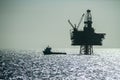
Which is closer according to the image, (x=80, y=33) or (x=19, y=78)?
(x=19, y=78)

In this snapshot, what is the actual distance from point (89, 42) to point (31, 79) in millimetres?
86172

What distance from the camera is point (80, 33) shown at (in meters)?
146

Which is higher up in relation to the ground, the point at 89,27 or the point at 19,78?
the point at 89,27

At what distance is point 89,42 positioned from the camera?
146 metres

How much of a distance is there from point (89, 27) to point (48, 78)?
86.3 m

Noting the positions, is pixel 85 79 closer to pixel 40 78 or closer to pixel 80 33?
pixel 40 78

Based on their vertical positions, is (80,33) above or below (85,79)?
above

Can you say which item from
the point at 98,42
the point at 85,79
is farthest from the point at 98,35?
the point at 85,79

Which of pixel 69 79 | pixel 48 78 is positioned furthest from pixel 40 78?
pixel 69 79

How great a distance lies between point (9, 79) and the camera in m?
62.2

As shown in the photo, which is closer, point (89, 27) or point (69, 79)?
point (69, 79)

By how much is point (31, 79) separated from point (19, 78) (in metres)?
2.84

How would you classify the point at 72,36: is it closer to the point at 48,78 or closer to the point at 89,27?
the point at 89,27

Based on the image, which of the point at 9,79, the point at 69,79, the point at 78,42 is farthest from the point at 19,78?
the point at 78,42
